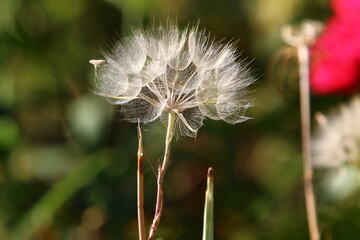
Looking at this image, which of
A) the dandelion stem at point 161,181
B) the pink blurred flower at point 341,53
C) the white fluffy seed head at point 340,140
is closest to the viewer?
the dandelion stem at point 161,181

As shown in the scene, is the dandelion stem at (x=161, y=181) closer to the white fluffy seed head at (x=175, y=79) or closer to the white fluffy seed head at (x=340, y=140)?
the white fluffy seed head at (x=175, y=79)

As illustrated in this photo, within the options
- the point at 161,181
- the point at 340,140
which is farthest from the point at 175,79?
the point at 340,140

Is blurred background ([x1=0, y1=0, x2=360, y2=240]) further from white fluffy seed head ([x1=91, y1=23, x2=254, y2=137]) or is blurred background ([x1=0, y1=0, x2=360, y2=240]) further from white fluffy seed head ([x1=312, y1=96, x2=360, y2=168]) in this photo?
white fluffy seed head ([x1=91, y1=23, x2=254, y2=137])

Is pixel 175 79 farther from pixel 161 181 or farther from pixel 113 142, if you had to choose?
pixel 113 142

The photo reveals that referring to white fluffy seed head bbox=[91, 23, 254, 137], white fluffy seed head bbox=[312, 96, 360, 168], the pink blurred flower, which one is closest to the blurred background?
the pink blurred flower

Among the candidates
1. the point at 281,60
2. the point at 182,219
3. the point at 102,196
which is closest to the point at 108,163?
the point at 102,196

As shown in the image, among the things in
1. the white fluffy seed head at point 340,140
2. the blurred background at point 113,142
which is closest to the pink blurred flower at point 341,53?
the blurred background at point 113,142

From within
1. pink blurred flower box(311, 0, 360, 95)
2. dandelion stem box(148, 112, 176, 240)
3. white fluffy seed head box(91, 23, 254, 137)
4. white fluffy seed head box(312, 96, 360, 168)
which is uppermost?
pink blurred flower box(311, 0, 360, 95)
